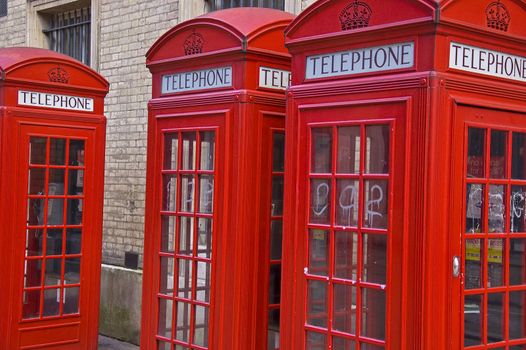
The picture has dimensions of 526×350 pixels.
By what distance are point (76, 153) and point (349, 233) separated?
11.9 ft

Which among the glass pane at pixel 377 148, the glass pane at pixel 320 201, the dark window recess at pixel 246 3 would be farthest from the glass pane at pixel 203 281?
the dark window recess at pixel 246 3

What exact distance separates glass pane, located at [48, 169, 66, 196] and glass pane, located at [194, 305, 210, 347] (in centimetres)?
246

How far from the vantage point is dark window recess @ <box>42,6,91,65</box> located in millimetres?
10109

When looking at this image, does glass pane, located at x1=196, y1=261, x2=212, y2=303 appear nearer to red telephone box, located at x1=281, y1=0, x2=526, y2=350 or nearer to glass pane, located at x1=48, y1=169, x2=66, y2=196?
red telephone box, located at x1=281, y1=0, x2=526, y2=350

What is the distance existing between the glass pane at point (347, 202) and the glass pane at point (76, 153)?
3.54m

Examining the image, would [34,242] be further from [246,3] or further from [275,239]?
[246,3]

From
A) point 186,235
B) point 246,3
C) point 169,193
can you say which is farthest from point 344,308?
point 246,3

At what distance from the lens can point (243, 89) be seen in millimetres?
4508

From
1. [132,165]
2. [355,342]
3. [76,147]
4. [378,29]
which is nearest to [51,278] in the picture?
[76,147]

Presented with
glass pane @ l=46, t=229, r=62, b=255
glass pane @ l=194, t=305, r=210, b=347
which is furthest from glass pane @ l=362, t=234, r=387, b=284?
glass pane @ l=46, t=229, r=62, b=255

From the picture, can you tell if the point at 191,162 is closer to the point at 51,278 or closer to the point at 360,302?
the point at 360,302

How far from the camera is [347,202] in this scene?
3.79 m

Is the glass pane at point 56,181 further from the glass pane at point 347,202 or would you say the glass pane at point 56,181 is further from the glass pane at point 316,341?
the glass pane at point 347,202

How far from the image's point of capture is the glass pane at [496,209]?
144 inches
